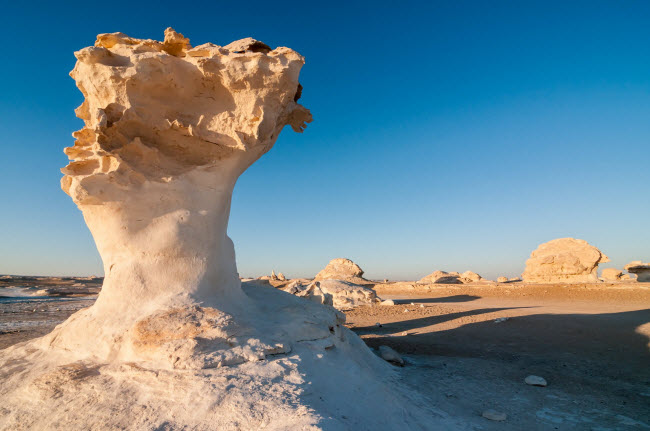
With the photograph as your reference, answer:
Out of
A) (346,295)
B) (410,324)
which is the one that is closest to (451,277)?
(346,295)

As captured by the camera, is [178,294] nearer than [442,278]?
Yes

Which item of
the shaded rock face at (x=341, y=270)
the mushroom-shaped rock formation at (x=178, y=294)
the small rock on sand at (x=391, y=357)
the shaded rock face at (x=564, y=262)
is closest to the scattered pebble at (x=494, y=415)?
the mushroom-shaped rock formation at (x=178, y=294)

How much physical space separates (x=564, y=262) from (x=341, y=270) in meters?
14.8

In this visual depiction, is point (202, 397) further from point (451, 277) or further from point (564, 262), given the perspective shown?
point (451, 277)

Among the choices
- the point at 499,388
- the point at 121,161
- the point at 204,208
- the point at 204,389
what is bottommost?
the point at 499,388

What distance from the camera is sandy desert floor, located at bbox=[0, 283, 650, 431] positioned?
426 centimetres

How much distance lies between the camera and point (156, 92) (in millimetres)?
4375

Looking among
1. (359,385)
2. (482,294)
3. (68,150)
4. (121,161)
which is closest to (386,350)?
(359,385)

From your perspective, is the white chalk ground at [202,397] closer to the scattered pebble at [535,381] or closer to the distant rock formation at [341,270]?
the scattered pebble at [535,381]

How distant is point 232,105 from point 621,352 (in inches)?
337

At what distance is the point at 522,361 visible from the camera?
6473 mm

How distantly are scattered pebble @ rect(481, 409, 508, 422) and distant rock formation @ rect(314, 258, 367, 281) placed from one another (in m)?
20.9

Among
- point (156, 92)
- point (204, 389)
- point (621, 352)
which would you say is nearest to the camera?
point (204, 389)

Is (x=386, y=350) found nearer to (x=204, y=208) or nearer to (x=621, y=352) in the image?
(x=204, y=208)
